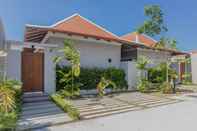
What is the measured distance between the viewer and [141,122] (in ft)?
22.8

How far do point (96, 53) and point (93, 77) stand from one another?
237 centimetres

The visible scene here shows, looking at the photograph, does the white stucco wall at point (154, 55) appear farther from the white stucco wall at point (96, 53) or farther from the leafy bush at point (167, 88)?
the leafy bush at point (167, 88)

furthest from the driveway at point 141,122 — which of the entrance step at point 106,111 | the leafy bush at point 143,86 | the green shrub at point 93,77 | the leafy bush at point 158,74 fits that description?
the leafy bush at point 158,74

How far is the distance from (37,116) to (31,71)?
171 inches

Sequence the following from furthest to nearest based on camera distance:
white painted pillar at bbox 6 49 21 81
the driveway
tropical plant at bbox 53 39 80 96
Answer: tropical plant at bbox 53 39 80 96
white painted pillar at bbox 6 49 21 81
the driveway

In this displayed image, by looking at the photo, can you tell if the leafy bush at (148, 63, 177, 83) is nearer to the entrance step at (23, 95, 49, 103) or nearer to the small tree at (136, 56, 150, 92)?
the small tree at (136, 56, 150, 92)

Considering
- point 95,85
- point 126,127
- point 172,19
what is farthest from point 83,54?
point 172,19

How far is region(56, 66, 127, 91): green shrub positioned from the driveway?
15.1 feet

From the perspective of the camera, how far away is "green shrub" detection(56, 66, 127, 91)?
11776 millimetres

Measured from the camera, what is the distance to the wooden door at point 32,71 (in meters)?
10.7

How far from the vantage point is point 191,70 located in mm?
23109

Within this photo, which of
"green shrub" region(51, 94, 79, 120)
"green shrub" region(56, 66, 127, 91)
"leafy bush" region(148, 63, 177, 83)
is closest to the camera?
"green shrub" region(51, 94, 79, 120)

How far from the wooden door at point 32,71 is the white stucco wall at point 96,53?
2099 millimetres

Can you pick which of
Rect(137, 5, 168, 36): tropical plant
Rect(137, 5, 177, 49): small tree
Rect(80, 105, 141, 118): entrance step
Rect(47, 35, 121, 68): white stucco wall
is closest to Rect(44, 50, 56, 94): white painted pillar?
Rect(47, 35, 121, 68): white stucco wall
